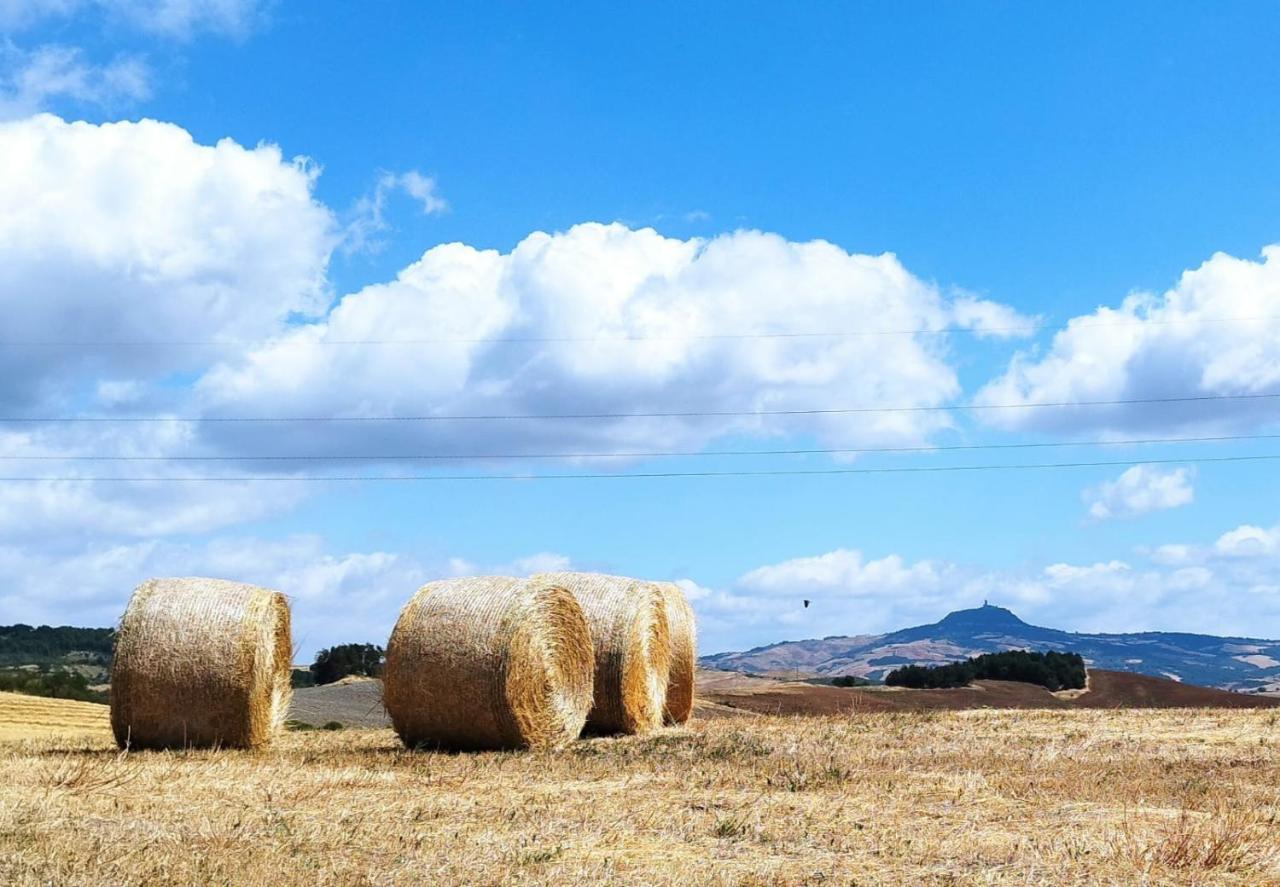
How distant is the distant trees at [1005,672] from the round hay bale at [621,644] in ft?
87.0

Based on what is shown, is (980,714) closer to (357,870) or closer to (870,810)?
(870,810)

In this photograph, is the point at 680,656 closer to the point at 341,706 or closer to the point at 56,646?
the point at 341,706

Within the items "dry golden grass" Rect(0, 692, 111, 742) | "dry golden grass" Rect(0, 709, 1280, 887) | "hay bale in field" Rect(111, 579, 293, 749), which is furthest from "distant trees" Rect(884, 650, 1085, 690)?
"hay bale in field" Rect(111, 579, 293, 749)

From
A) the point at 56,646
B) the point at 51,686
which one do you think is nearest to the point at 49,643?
the point at 56,646

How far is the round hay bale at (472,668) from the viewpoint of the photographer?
15.3 metres

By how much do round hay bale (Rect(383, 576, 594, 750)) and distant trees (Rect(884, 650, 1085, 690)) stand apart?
3005 cm

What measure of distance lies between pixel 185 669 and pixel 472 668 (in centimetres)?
311

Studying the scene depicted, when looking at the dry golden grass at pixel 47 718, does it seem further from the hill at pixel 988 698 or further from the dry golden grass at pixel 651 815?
the hill at pixel 988 698

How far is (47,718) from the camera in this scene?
73.2ft

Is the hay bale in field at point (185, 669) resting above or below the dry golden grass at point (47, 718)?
above

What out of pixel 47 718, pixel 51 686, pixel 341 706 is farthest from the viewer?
pixel 51 686

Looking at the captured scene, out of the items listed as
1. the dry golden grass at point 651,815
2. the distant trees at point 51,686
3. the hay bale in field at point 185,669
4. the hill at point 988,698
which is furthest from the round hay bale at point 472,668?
the distant trees at point 51,686

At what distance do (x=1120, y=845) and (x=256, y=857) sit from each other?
5.20 metres

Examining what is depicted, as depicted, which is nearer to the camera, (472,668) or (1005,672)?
(472,668)
